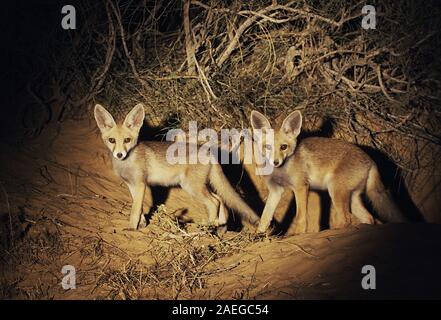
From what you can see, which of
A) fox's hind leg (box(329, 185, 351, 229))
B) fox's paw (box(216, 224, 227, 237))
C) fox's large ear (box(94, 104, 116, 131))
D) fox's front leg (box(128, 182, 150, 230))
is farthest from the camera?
fox's hind leg (box(329, 185, 351, 229))

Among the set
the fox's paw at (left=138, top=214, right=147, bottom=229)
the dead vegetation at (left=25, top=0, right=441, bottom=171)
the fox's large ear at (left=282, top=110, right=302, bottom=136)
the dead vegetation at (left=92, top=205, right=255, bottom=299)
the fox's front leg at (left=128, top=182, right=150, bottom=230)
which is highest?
the dead vegetation at (left=25, top=0, right=441, bottom=171)

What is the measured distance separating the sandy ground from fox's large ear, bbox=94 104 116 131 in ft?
2.45

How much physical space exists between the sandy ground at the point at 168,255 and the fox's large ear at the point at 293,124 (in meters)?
1.25

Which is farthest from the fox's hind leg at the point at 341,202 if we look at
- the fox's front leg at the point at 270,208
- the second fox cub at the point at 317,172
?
the fox's front leg at the point at 270,208

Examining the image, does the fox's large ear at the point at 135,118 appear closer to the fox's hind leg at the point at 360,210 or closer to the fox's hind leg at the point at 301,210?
the fox's hind leg at the point at 301,210

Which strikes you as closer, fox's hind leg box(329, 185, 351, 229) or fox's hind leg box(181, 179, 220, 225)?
fox's hind leg box(329, 185, 351, 229)

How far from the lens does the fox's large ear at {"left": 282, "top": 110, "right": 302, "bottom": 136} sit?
4.81 m

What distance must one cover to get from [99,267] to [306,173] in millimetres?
2389

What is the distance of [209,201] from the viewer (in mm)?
4906

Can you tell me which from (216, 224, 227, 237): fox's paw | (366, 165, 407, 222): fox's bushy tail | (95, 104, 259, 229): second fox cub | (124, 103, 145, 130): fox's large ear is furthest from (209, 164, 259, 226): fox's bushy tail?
(366, 165, 407, 222): fox's bushy tail

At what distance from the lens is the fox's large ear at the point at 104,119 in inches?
183

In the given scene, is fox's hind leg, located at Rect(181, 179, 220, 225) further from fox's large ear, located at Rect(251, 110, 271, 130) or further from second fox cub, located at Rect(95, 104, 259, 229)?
fox's large ear, located at Rect(251, 110, 271, 130)

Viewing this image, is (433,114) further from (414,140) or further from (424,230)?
(424,230)
